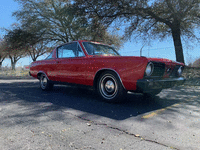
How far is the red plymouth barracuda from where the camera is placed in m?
3.43

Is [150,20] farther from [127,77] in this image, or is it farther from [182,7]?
[127,77]

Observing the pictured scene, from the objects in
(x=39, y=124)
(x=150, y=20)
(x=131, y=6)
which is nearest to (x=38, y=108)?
(x=39, y=124)

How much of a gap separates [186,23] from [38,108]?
1212 cm

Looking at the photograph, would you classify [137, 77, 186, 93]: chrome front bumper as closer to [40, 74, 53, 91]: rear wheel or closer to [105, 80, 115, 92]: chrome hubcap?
[105, 80, 115, 92]: chrome hubcap

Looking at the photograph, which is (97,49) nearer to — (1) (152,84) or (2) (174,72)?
(1) (152,84)

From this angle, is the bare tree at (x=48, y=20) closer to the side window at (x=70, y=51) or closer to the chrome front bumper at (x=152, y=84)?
the side window at (x=70, y=51)

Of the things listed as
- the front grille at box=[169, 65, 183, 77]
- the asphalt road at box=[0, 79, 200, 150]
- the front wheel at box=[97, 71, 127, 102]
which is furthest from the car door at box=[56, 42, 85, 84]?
the front grille at box=[169, 65, 183, 77]

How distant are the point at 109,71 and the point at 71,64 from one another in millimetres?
1409

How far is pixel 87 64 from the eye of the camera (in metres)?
4.30

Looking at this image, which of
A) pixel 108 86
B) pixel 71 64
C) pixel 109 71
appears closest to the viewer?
pixel 109 71

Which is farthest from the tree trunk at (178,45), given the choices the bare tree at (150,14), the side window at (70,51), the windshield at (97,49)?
the side window at (70,51)

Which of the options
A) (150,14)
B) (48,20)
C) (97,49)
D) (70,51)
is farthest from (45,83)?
(48,20)

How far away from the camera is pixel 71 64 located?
15.7 feet

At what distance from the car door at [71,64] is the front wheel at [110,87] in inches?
24.7
